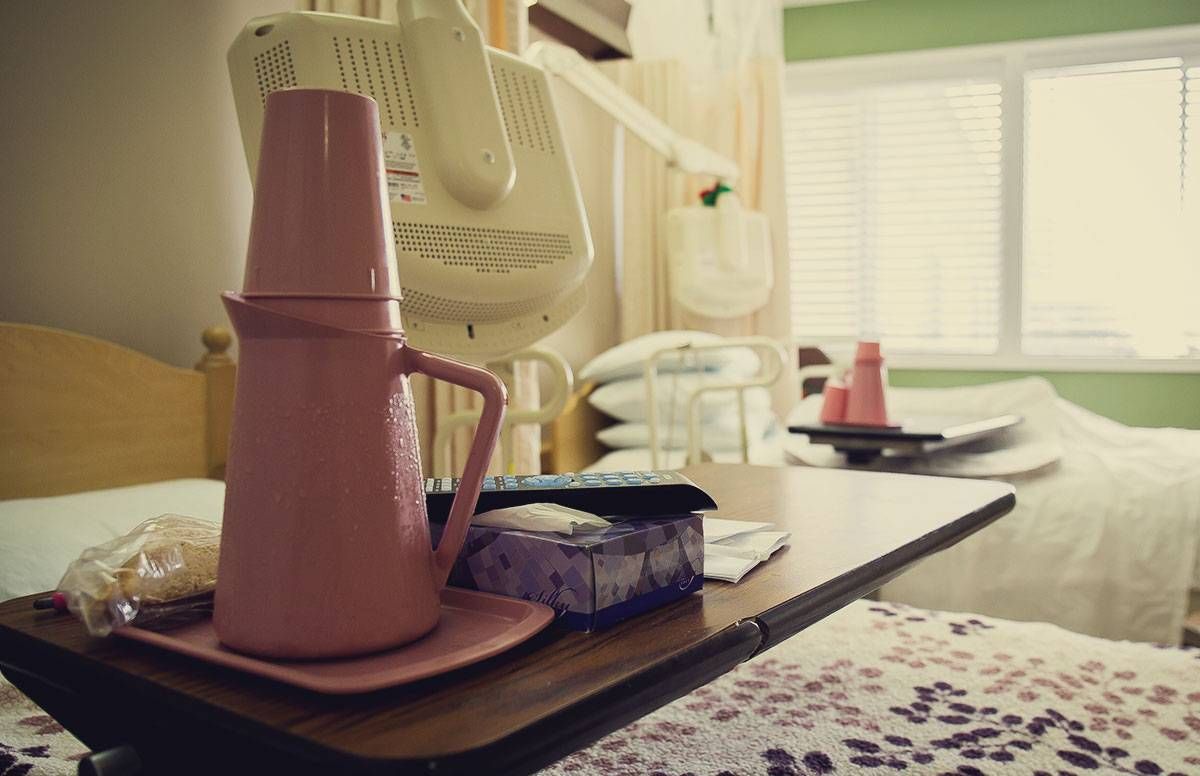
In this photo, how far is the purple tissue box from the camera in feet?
2.18

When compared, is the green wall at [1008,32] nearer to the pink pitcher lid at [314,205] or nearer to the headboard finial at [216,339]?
the headboard finial at [216,339]

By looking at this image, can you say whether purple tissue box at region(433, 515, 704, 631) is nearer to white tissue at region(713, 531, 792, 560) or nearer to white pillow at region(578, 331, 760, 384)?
white tissue at region(713, 531, 792, 560)

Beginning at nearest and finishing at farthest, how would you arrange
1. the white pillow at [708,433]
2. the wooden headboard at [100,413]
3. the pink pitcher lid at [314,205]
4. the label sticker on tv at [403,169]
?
the pink pitcher lid at [314,205] < the label sticker on tv at [403,169] < the wooden headboard at [100,413] < the white pillow at [708,433]

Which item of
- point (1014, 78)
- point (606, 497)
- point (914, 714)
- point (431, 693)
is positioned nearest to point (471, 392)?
point (914, 714)

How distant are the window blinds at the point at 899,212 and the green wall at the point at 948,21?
0.60 ft

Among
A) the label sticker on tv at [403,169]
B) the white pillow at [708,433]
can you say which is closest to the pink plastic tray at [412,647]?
the label sticker on tv at [403,169]

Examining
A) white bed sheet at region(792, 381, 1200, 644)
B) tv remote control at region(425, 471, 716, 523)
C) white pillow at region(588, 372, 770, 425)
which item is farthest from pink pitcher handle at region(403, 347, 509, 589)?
white pillow at region(588, 372, 770, 425)

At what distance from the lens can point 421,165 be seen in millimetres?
1398

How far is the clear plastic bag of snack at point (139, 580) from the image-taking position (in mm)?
654

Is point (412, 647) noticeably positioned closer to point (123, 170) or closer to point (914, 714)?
point (914, 714)

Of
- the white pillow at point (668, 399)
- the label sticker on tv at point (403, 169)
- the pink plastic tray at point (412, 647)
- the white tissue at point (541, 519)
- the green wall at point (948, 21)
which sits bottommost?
the white pillow at point (668, 399)

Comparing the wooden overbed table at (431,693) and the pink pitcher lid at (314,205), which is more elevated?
the pink pitcher lid at (314,205)

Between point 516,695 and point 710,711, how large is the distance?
2.92ft

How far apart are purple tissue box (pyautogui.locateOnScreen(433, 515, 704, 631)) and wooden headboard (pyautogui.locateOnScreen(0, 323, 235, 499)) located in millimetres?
1187
